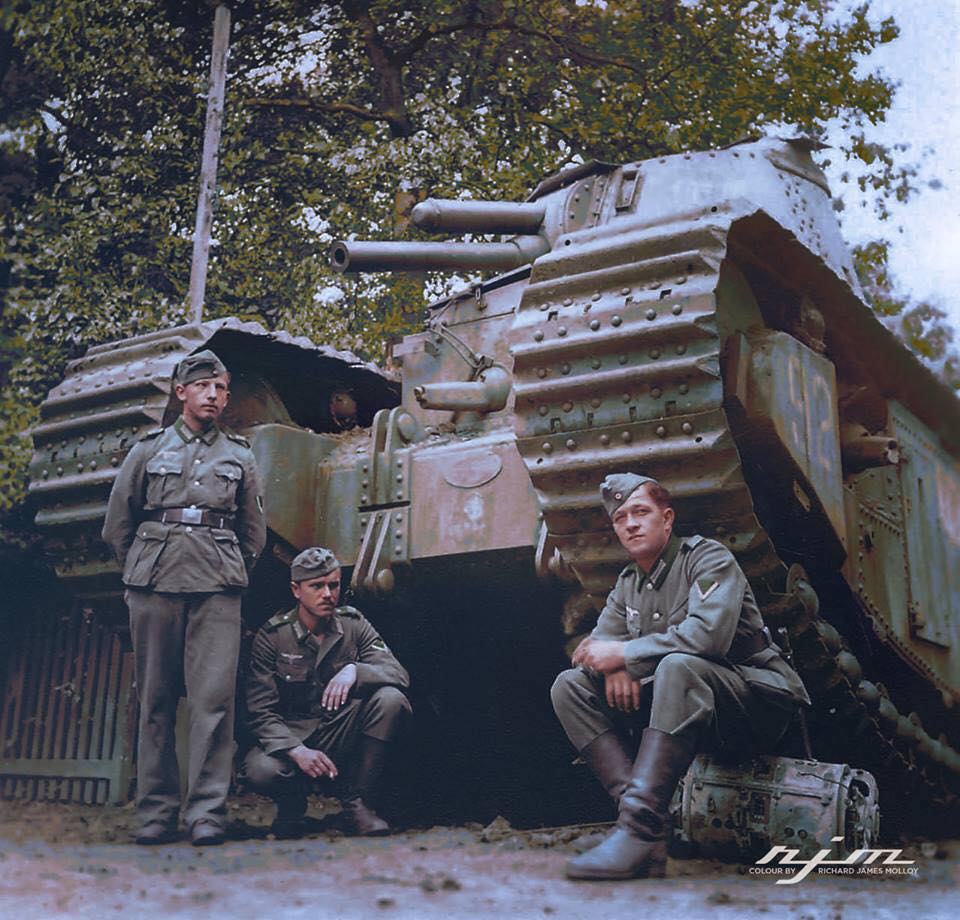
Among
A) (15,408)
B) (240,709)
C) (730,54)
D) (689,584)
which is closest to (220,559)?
→ (240,709)

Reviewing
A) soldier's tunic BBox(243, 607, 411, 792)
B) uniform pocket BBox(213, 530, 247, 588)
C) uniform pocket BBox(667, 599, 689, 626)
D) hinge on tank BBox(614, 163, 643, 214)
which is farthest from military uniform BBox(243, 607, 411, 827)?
hinge on tank BBox(614, 163, 643, 214)

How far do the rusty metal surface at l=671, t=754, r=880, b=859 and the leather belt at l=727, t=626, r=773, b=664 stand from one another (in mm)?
358

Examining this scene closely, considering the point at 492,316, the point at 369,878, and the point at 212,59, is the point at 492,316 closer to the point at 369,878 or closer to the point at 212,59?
the point at 212,59

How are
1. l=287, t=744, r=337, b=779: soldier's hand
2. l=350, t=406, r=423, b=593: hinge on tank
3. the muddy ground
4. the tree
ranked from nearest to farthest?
the muddy ground < l=287, t=744, r=337, b=779: soldier's hand < l=350, t=406, r=423, b=593: hinge on tank < the tree

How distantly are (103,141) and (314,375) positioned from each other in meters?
2.03

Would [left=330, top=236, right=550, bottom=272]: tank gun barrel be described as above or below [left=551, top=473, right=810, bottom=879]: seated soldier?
above

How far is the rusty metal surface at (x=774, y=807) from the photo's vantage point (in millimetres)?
4172

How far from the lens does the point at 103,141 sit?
7.87 m

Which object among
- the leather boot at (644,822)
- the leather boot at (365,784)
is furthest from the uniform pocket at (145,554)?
the leather boot at (644,822)

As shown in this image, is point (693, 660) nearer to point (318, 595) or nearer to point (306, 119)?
point (318, 595)

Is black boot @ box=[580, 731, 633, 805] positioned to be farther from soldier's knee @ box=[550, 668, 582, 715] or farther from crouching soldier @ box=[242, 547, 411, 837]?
crouching soldier @ box=[242, 547, 411, 837]

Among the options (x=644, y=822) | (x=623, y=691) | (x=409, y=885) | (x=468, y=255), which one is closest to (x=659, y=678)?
(x=623, y=691)

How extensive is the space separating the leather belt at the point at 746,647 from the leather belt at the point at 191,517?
7.03 feet

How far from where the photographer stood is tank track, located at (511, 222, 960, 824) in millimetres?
4598
